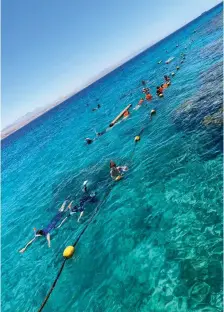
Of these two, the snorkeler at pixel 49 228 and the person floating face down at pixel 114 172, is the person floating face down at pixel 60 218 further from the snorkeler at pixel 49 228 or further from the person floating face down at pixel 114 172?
the person floating face down at pixel 114 172

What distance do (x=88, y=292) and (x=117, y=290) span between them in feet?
6.17

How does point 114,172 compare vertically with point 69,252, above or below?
above

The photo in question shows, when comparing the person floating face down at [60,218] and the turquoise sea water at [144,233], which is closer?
the turquoise sea water at [144,233]

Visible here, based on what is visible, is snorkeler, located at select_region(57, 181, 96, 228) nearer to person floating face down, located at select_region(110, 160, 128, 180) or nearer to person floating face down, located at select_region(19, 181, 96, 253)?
person floating face down, located at select_region(19, 181, 96, 253)

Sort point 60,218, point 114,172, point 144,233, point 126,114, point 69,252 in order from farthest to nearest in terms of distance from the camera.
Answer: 1. point 126,114
2. point 114,172
3. point 60,218
4. point 69,252
5. point 144,233

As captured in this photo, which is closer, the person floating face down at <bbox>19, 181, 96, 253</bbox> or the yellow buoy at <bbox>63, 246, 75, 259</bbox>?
the yellow buoy at <bbox>63, 246, 75, 259</bbox>

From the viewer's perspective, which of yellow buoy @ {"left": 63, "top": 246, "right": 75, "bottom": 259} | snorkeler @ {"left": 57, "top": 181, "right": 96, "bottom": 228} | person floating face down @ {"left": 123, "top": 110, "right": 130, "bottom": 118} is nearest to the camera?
yellow buoy @ {"left": 63, "top": 246, "right": 75, "bottom": 259}

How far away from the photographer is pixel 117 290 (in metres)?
12.0

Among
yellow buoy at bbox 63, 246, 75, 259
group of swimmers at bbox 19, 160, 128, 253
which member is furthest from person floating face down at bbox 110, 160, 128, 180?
yellow buoy at bbox 63, 246, 75, 259

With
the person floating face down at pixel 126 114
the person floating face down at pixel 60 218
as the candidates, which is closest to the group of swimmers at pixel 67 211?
the person floating face down at pixel 60 218

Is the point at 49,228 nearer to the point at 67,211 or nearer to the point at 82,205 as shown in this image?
the point at 67,211

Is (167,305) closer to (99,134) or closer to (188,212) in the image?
(188,212)

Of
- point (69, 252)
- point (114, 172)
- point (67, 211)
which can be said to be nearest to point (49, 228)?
point (67, 211)


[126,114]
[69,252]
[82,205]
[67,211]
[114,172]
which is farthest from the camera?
[126,114]
